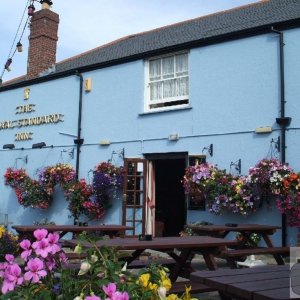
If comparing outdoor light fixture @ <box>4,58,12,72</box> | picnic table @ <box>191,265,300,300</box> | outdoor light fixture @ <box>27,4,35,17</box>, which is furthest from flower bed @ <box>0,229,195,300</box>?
outdoor light fixture @ <box>4,58,12,72</box>

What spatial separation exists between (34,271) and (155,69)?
30.0ft

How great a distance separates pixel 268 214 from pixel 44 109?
784 cm

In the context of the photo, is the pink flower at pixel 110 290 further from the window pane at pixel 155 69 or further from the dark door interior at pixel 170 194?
the dark door interior at pixel 170 194

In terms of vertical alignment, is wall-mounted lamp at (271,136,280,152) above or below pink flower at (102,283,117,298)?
above

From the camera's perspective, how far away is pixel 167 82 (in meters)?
11.2

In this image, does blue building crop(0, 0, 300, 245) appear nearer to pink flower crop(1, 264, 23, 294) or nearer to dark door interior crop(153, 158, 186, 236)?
dark door interior crop(153, 158, 186, 236)

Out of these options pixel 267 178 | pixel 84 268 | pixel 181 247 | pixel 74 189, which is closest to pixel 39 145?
pixel 74 189

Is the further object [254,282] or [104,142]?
[104,142]

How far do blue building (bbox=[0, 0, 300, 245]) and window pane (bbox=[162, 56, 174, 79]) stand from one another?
0.03 meters

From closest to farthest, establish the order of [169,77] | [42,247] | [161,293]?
[161,293], [42,247], [169,77]

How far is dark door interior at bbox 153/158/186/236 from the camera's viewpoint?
13852 mm

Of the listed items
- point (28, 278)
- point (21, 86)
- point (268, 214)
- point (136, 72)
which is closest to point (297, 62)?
point (268, 214)

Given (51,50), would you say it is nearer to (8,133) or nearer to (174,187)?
(8,133)

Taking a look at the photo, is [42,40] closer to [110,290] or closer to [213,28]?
[213,28]
